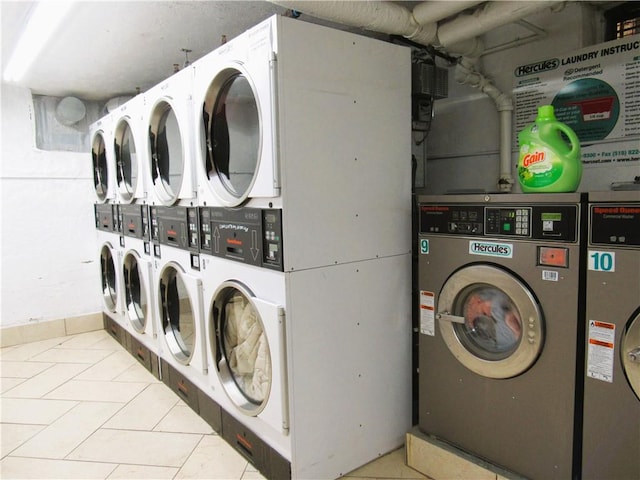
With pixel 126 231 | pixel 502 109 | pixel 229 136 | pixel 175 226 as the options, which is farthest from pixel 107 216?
pixel 502 109

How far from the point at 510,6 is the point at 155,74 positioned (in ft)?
9.99

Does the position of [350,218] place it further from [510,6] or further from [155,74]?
[155,74]

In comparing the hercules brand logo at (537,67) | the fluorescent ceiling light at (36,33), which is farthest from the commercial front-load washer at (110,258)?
the hercules brand logo at (537,67)

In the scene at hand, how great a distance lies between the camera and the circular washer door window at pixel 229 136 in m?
2.17

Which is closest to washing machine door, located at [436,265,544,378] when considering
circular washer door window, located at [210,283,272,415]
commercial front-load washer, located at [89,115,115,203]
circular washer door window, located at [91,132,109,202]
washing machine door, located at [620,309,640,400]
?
washing machine door, located at [620,309,640,400]

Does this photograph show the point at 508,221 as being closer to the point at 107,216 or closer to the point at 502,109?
the point at 502,109

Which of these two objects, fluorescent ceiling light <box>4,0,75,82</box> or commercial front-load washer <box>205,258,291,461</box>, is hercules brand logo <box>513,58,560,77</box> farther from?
fluorescent ceiling light <box>4,0,75,82</box>

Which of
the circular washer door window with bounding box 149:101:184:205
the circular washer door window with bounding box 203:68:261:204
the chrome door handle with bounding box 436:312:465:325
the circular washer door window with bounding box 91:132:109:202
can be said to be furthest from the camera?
the circular washer door window with bounding box 91:132:109:202

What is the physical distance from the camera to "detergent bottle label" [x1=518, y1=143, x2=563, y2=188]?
1.72 meters

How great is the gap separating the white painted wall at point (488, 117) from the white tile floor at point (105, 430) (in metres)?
1.72

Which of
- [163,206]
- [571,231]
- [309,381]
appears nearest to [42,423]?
[163,206]

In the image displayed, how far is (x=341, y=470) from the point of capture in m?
2.05

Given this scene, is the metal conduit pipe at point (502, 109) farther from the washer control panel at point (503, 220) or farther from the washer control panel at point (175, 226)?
the washer control panel at point (175, 226)

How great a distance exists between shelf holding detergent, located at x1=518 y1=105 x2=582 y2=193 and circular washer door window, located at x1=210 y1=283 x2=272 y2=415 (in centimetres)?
142
